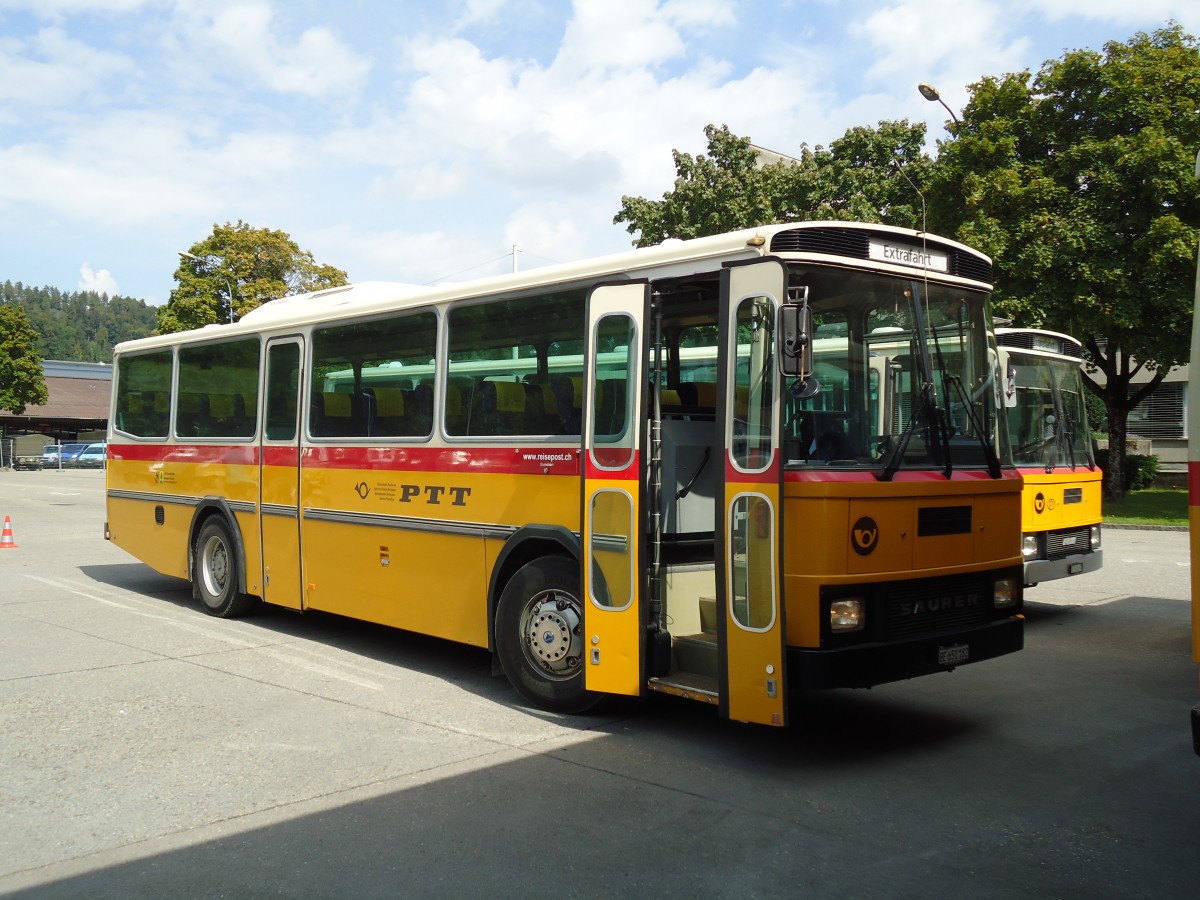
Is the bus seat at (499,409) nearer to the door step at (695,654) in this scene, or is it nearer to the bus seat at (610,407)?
the bus seat at (610,407)

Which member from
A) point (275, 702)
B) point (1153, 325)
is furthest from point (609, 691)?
point (1153, 325)


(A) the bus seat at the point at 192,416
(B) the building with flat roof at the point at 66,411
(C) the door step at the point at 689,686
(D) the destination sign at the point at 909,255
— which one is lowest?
(C) the door step at the point at 689,686

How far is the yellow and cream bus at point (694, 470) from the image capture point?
5859 mm

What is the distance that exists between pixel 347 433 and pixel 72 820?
4.57m

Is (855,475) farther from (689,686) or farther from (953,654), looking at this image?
(689,686)

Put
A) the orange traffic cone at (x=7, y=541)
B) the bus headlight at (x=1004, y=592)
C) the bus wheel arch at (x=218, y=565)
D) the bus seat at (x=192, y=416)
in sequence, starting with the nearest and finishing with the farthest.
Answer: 1. the bus headlight at (x=1004, y=592)
2. the bus wheel arch at (x=218, y=565)
3. the bus seat at (x=192, y=416)
4. the orange traffic cone at (x=7, y=541)

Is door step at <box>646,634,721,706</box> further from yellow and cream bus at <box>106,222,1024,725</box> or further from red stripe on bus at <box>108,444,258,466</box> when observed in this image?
red stripe on bus at <box>108,444,258,466</box>

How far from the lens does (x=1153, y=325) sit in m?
22.3

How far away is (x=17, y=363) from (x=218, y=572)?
61.3m

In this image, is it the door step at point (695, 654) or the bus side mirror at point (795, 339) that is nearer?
the bus side mirror at point (795, 339)

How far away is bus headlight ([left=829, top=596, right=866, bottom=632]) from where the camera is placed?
227 inches

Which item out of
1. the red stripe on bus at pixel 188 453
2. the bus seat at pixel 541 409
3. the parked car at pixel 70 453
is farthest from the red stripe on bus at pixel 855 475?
the parked car at pixel 70 453

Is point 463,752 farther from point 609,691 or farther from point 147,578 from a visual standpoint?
point 147,578

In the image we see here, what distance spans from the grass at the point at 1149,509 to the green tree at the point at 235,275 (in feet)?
118
